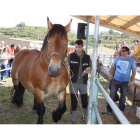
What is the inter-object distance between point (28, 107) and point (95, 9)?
12.3 feet

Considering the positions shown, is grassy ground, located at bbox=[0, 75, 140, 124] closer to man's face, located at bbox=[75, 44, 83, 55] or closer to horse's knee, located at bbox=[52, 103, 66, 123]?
horse's knee, located at bbox=[52, 103, 66, 123]

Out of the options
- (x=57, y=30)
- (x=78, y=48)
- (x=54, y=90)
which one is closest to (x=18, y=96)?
(x=54, y=90)

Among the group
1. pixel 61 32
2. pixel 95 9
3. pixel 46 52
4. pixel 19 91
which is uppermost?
pixel 95 9

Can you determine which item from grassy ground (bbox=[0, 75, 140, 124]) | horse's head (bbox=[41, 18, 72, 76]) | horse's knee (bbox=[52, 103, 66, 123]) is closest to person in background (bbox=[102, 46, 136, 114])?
grassy ground (bbox=[0, 75, 140, 124])

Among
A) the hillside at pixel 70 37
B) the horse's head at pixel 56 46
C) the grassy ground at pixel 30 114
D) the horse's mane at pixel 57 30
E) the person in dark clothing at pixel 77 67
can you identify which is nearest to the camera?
the horse's head at pixel 56 46

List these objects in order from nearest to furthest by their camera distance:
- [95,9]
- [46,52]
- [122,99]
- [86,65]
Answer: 1. [95,9]
2. [46,52]
3. [86,65]
4. [122,99]

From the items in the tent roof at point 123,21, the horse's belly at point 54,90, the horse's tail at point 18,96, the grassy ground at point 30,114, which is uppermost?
the tent roof at point 123,21

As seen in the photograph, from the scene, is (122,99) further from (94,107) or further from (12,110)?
(12,110)

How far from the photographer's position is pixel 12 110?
184 inches

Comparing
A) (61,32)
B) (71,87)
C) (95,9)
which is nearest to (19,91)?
(71,87)

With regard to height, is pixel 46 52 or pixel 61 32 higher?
pixel 61 32

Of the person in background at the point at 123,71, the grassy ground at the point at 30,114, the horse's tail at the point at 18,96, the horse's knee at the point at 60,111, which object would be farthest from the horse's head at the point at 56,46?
the horse's tail at the point at 18,96

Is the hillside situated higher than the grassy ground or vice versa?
the hillside

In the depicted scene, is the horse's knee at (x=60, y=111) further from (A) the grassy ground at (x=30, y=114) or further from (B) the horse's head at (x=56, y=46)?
(B) the horse's head at (x=56, y=46)
